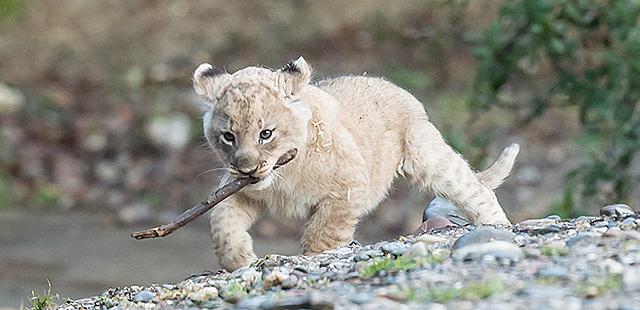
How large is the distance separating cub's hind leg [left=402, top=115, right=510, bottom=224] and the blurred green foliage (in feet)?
6.59

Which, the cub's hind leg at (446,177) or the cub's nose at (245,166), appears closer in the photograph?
the cub's nose at (245,166)

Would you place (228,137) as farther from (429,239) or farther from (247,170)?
(429,239)

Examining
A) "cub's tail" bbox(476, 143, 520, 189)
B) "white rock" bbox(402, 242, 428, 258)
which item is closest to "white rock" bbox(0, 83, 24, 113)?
"cub's tail" bbox(476, 143, 520, 189)

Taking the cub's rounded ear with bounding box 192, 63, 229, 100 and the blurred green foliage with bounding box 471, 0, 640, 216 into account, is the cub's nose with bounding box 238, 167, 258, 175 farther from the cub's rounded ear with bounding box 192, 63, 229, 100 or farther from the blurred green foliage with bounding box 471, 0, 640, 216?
the blurred green foliage with bounding box 471, 0, 640, 216

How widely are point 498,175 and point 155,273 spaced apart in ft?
13.8

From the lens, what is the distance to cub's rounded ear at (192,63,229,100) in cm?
739

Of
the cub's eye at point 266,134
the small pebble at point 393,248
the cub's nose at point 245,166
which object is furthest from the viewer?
the cub's eye at point 266,134

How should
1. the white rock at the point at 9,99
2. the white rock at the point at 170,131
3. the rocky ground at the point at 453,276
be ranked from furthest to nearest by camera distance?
1. the white rock at the point at 9,99
2. the white rock at the point at 170,131
3. the rocky ground at the point at 453,276

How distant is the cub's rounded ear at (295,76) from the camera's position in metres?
7.45

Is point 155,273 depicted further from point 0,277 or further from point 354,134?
point 354,134

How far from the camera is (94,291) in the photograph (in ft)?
37.1

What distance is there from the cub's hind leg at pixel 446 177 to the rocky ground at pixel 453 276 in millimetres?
→ 1118

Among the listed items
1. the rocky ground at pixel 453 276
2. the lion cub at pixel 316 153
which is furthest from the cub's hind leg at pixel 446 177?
the rocky ground at pixel 453 276

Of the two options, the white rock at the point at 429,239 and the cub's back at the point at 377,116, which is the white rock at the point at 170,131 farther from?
the white rock at the point at 429,239
